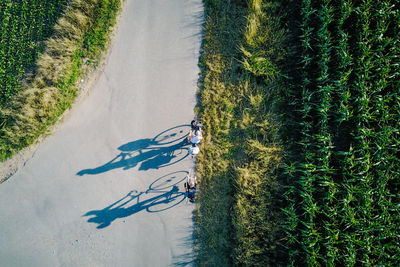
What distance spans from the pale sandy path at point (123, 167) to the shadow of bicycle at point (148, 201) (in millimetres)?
36

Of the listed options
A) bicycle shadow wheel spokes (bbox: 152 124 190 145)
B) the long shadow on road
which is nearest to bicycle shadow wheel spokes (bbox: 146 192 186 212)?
the long shadow on road

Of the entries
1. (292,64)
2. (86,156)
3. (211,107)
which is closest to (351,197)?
(292,64)

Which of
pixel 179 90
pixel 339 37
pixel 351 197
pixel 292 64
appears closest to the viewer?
pixel 351 197

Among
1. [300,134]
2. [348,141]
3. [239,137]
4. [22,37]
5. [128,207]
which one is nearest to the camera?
[348,141]

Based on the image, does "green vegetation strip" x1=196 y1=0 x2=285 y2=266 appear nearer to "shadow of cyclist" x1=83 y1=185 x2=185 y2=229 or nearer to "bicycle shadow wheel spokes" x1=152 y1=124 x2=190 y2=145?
"bicycle shadow wheel spokes" x1=152 y1=124 x2=190 y2=145

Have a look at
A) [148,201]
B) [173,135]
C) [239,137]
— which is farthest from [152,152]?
[239,137]

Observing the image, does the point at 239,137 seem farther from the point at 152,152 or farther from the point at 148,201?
the point at 148,201

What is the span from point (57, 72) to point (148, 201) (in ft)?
19.7

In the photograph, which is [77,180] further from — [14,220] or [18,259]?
[18,259]

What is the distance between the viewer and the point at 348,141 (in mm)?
7023

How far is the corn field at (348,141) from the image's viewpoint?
6574 mm

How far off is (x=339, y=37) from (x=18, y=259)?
14.0 meters

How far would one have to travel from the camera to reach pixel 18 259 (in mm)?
8117

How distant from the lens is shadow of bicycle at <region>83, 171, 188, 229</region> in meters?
7.94
